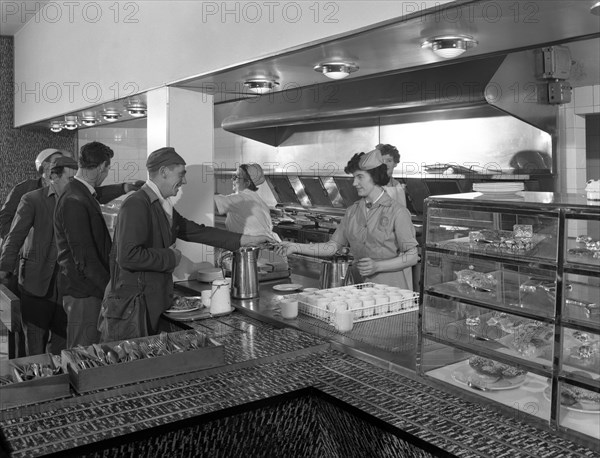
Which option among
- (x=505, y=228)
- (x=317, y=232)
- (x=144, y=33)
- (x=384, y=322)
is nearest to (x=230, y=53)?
(x=144, y=33)

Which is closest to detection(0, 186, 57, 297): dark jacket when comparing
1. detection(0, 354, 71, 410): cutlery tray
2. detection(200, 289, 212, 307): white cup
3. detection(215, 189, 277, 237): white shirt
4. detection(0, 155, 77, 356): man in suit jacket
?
detection(0, 155, 77, 356): man in suit jacket

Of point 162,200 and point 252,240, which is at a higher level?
point 162,200

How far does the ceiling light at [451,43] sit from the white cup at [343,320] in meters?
1.35

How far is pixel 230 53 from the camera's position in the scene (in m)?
3.62

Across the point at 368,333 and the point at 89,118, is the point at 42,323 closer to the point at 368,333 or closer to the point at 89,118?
the point at 89,118

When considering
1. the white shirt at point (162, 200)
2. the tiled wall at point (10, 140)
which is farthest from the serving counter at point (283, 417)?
the tiled wall at point (10, 140)

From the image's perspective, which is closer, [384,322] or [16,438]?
[16,438]

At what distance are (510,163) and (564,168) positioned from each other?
0.84m

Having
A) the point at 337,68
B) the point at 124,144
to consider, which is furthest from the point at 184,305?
the point at 124,144

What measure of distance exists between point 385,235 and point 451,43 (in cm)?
142

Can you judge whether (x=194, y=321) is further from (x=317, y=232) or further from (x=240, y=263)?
(x=317, y=232)

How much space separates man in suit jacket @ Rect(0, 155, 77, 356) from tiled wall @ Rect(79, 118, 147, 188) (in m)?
4.43

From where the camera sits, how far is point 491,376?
2115 millimetres

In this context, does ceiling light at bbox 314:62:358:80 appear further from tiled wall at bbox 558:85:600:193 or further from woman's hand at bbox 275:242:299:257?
tiled wall at bbox 558:85:600:193
